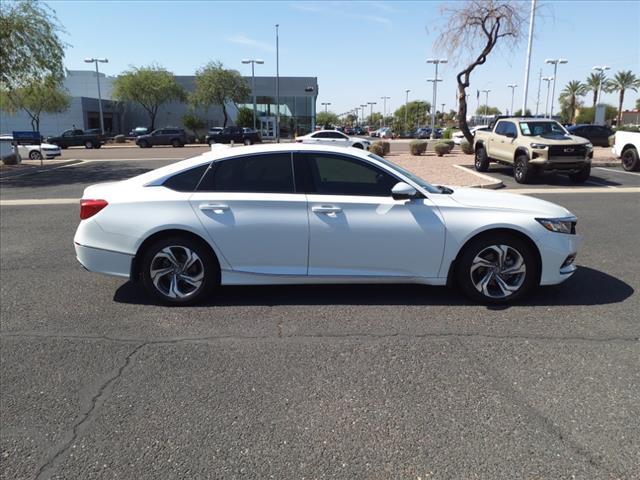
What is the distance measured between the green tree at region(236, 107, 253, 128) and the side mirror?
5902cm

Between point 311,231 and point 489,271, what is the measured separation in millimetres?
1725

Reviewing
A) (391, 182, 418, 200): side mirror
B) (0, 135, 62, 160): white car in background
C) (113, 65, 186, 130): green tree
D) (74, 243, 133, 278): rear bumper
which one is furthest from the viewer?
(113, 65, 186, 130): green tree

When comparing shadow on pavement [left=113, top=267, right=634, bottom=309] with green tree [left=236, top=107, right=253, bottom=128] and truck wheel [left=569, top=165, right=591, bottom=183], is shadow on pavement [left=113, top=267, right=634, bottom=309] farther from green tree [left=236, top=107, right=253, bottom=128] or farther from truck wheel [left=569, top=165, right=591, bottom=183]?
green tree [left=236, top=107, right=253, bottom=128]

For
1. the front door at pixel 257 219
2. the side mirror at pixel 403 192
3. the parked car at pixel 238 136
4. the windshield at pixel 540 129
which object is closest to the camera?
the side mirror at pixel 403 192

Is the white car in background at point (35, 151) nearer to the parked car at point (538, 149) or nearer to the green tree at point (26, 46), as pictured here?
the green tree at point (26, 46)

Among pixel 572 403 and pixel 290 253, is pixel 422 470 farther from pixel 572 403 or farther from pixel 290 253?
pixel 290 253

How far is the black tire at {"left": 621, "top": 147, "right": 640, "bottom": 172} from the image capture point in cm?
1795

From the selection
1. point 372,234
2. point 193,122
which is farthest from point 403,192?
point 193,122

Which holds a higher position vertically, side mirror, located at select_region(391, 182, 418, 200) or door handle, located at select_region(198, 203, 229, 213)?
side mirror, located at select_region(391, 182, 418, 200)

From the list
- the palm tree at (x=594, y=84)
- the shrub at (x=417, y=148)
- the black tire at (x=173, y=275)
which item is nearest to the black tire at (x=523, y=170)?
the shrub at (x=417, y=148)

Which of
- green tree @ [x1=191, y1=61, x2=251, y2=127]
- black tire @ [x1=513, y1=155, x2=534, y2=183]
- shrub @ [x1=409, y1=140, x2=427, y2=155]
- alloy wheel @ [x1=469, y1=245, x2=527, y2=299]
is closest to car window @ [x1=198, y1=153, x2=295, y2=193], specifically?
alloy wheel @ [x1=469, y1=245, x2=527, y2=299]

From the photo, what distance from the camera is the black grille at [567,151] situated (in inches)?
566

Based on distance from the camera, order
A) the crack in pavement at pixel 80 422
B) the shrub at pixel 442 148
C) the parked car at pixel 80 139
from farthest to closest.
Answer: the parked car at pixel 80 139 → the shrub at pixel 442 148 → the crack in pavement at pixel 80 422

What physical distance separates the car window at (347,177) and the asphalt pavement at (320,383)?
42.7 inches
